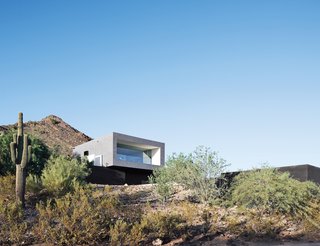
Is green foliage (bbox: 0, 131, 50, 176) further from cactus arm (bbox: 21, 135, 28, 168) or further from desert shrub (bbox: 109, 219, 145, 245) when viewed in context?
desert shrub (bbox: 109, 219, 145, 245)

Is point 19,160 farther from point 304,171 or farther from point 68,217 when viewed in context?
point 304,171

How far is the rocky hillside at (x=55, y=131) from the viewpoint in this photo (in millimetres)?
56747

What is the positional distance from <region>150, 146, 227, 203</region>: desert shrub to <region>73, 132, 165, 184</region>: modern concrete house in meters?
14.4

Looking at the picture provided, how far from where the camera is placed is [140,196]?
17250 millimetres

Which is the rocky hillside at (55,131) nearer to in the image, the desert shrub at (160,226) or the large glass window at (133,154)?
the large glass window at (133,154)

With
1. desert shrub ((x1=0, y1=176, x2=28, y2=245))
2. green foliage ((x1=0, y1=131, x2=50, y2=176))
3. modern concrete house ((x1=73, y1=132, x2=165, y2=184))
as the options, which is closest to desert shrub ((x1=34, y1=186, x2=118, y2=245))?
desert shrub ((x1=0, y1=176, x2=28, y2=245))

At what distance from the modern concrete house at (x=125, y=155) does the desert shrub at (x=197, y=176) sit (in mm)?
14386

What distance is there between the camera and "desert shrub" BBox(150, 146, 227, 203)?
15688mm

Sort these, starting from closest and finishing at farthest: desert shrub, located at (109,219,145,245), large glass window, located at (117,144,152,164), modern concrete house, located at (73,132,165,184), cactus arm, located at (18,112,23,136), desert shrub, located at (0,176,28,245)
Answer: desert shrub, located at (109,219,145,245) < desert shrub, located at (0,176,28,245) < cactus arm, located at (18,112,23,136) < modern concrete house, located at (73,132,165,184) < large glass window, located at (117,144,152,164)

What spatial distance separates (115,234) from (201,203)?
18.7ft

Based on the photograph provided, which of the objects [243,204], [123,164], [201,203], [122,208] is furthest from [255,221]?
[123,164]

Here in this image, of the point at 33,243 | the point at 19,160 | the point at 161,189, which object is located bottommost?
the point at 33,243

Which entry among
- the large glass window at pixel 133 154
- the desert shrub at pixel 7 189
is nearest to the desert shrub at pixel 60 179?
the desert shrub at pixel 7 189

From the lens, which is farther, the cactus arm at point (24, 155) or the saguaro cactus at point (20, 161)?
the cactus arm at point (24, 155)
